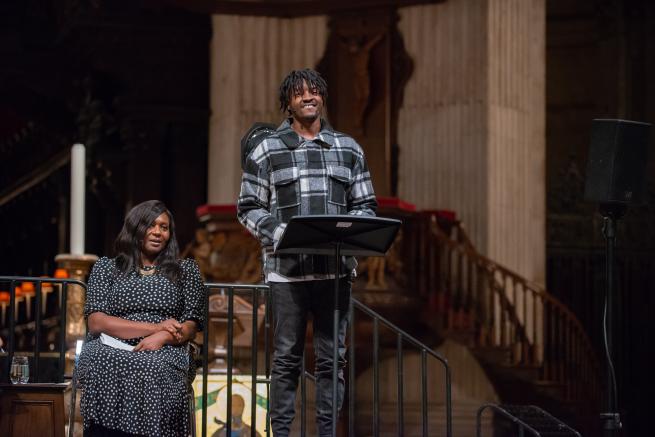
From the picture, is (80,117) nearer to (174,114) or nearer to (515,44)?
(174,114)

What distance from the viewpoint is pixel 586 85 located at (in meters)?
17.2

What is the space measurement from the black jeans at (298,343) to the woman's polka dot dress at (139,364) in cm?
57

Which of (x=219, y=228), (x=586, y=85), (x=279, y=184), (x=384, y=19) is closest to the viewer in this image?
(x=279, y=184)

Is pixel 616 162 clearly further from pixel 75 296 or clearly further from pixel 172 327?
pixel 75 296

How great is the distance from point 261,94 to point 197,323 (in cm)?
857

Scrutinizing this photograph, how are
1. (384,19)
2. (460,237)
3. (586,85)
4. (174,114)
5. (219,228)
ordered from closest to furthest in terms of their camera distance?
(219,228)
(460,237)
(384,19)
(174,114)
(586,85)

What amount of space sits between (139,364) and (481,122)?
8299 mm

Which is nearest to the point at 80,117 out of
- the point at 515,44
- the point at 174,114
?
the point at 174,114

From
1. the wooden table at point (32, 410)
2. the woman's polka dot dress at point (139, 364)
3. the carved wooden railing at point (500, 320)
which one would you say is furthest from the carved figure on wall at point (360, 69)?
the woman's polka dot dress at point (139, 364)

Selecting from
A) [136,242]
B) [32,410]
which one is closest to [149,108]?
[32,410]

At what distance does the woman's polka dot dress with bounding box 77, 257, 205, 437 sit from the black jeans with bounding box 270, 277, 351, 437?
0.57 m

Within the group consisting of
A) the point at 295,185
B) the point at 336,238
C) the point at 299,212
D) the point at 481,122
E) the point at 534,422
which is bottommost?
the point at 534,422

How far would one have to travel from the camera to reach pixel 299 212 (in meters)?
5.45

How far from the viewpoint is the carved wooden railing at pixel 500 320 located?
1187cm
